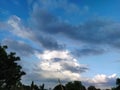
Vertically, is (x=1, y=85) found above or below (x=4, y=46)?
below

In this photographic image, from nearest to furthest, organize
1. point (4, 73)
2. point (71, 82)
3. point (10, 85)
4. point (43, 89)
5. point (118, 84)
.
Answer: point (4, 73), point (10, 85), point (118, 84), point (43, 89), point (71, 82)

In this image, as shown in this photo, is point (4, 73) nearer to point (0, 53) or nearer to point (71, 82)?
point (0, 53)

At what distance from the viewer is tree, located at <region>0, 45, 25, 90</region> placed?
80688 millimetres

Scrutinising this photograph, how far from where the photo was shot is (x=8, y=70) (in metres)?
80.7

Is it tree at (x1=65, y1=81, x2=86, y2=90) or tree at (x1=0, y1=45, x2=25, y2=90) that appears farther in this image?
tree at (x1=65, y1=81, x2=86, y2=90)

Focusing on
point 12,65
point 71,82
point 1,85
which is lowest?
point 1,85

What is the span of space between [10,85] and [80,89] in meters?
49.0

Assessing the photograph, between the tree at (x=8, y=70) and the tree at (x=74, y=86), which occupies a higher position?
the tree at (x=74, y=86)

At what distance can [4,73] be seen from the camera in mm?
79875

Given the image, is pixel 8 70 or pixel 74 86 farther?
pixel 74 86

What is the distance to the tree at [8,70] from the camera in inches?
3177

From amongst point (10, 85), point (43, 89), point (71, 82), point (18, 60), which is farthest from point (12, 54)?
point (71, 82)

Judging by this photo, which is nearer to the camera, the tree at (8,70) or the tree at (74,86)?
the tree at (8,70)

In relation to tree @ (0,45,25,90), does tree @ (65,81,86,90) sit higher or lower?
higher
